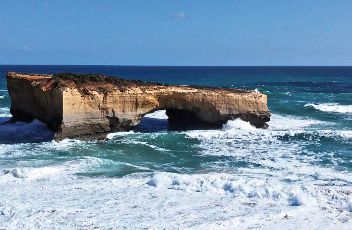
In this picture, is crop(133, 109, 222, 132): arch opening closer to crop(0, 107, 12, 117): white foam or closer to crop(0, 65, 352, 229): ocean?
crop(0, 65, 352, 229): ocean

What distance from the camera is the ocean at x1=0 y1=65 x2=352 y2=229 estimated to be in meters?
11.9

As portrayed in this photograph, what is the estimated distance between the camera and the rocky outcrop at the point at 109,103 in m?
21.6

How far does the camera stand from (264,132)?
2455 centimetres

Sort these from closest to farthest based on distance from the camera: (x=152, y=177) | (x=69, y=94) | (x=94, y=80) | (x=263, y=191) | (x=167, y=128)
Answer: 1. (x=263, y=191)
2. (x=152, y=177)
3. (x=69, y=94)
4. (x=94, y=80)
5. (x=167, y=128)

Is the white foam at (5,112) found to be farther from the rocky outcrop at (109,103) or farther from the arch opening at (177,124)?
the arch opening at (177,124)

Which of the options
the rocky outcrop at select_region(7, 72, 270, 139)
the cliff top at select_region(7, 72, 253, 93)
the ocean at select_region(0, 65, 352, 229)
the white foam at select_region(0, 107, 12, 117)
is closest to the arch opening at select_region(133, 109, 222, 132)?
the rocky outcrop at select_region(7, 72, 270, 139)

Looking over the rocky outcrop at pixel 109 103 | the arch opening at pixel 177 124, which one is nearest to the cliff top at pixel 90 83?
the rocky outcrop at pixel 109 103

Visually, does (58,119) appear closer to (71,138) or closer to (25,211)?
(71,138)

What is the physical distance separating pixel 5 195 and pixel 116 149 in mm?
7052

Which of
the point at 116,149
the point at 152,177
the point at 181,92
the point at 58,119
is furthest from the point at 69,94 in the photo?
the point at 152,177

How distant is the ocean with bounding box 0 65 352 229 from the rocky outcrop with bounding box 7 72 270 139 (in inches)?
25.7

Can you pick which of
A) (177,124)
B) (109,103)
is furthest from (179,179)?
(177,124)

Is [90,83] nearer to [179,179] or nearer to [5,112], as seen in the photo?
[179,179]

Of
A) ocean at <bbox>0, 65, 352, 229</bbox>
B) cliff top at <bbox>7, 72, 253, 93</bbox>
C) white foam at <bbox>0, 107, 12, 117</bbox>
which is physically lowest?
white foam at <bbox>0, 107, 12, 117</bbox>
